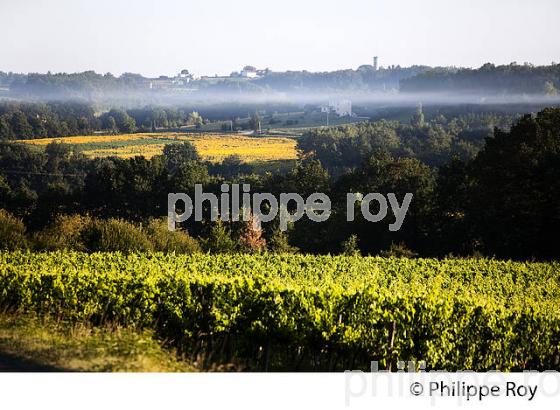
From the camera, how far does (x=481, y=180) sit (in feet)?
113

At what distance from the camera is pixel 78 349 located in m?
9.70

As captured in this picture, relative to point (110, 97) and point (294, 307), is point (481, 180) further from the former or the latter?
point (110, 97)

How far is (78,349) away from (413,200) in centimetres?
3064

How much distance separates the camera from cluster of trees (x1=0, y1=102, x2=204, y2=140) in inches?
3118

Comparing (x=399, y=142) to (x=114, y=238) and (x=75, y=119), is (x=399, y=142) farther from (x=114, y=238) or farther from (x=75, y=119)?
(x=114, y=238)

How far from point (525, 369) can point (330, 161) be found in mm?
63647

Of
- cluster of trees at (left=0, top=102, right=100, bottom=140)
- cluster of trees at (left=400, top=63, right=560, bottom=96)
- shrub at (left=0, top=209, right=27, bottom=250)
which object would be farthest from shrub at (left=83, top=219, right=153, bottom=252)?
cluster of trees at (left=400, top=63, right=560, bottom=96)

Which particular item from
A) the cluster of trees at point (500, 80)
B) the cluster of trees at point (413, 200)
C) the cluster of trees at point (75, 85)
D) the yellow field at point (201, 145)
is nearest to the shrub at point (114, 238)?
the cluster of trees at point (413, 200)

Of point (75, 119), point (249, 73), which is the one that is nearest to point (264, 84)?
point (249, 73)

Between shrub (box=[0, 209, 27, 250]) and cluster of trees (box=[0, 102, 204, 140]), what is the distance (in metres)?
52.7

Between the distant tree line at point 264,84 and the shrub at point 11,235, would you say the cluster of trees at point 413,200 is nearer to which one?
the shrub at point 11,235

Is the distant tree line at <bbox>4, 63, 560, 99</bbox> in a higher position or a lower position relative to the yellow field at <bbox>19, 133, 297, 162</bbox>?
higher

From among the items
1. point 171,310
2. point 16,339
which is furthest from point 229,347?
point 16,339

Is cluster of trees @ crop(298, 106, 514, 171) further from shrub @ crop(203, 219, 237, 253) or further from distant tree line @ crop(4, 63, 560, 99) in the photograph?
shrub @ crop(203, 219, 237, 253)
